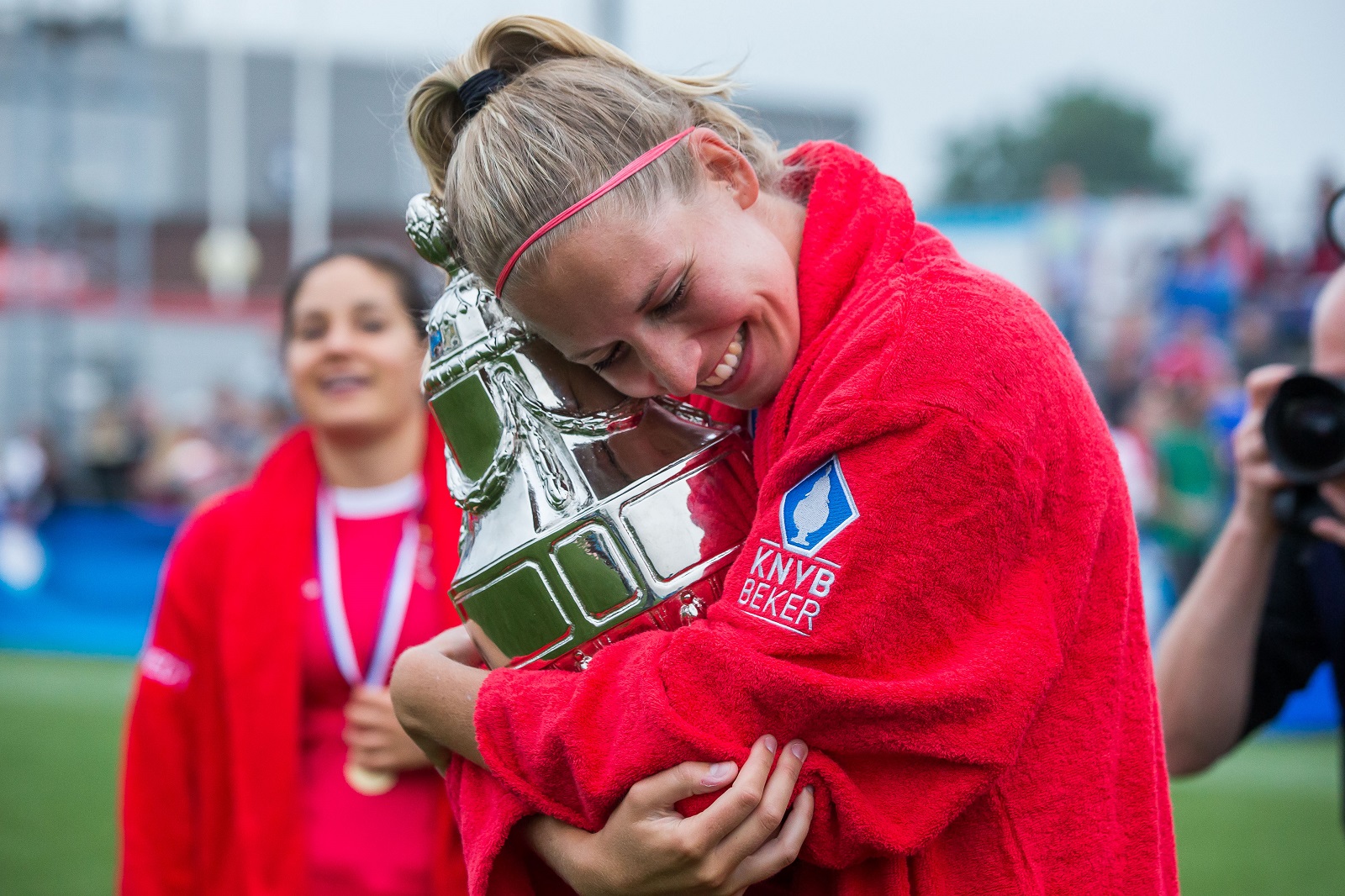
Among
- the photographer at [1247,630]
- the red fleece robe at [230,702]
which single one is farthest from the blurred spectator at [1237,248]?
the red fleece robe at [230,702]

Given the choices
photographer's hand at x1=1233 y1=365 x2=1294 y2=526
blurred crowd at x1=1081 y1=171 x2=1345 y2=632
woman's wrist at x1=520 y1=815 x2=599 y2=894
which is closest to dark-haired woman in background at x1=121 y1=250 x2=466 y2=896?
woman's wrist at x1=520 y1=815 x2=599 y2=894

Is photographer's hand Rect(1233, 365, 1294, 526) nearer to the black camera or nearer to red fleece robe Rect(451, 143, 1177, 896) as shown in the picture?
the black camera

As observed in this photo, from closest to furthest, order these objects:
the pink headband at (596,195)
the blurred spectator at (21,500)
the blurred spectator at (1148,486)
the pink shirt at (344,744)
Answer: the pink headband at (596,195)
the pink shirt at (344,744)
the blurred spectator at (1148,486)
the blurred spectator at (21,500)

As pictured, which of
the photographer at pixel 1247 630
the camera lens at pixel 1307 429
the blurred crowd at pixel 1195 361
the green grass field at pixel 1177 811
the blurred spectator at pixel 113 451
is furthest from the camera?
the blurred spectator at pixel 113 451

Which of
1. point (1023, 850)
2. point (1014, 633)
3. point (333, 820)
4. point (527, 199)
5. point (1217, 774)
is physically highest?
point (527, 199)

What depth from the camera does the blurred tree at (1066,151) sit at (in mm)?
50906

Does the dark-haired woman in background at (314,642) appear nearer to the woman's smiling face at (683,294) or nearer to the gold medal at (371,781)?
the gold medal at (371,781)

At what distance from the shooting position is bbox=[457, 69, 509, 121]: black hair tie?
1362 millimetres

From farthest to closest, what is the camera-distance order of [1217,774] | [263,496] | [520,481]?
[1217,774] → [263,496] → [520,481]

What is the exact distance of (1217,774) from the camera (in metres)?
6.50

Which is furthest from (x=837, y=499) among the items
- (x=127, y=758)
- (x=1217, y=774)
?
(x=1217, y=774)

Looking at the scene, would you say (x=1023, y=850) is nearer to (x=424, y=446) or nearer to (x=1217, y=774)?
(x=424, y=446)

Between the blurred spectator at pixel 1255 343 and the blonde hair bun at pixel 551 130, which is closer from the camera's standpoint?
the blonde hair bun at pixel 551 130

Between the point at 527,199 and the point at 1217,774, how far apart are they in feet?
21.5
